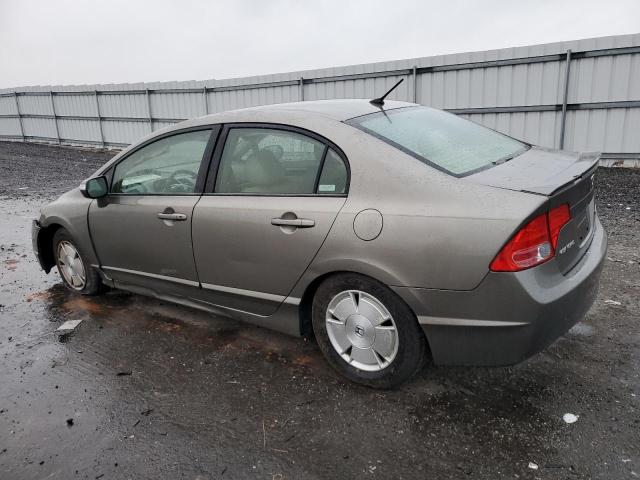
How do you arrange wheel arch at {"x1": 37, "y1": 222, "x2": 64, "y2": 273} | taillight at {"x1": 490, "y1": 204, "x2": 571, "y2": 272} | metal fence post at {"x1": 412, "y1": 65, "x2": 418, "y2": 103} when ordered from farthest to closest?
metal fence post at {"x1": 412, "y1": 65, "x2": 418, "y2": 103} → wheel arch at {"x1": 37, "y1": 222, "x2": 64, "y2": 273} → taillight at {"x1": 490, "y1": 204, "x2": 571, "y2": 272}

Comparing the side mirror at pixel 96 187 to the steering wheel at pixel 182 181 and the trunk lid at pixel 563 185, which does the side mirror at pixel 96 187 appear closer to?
the steering wheel at pixel 182 181

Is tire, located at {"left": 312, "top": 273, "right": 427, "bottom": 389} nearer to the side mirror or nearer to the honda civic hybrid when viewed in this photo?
the honda civic hybrid

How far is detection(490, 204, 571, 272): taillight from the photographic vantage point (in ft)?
7.76

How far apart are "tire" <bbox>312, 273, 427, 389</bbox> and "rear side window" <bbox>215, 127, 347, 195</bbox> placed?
56 cm

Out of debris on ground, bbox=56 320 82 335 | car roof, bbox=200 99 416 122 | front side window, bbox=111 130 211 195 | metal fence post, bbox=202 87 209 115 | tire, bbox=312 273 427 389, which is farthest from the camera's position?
metal fence post, bbox=202 87 209 115

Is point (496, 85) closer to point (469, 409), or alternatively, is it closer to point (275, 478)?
point (469, 409)

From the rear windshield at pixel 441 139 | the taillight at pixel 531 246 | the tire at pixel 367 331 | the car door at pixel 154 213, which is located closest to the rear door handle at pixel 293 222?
the tire at pixel 367 331

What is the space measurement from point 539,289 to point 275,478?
1.47 metres

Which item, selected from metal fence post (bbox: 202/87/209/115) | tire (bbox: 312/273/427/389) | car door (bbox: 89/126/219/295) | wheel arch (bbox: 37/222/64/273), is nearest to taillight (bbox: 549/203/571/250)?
tire (bbox: 312/273/427/389)

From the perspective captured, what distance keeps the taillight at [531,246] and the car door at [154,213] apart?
80.2 inches

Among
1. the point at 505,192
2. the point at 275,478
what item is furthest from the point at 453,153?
the point at 275,478

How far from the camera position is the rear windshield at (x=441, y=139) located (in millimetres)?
2846

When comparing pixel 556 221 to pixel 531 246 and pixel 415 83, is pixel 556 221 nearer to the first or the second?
pixel 531 246

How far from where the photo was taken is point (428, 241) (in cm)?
251
